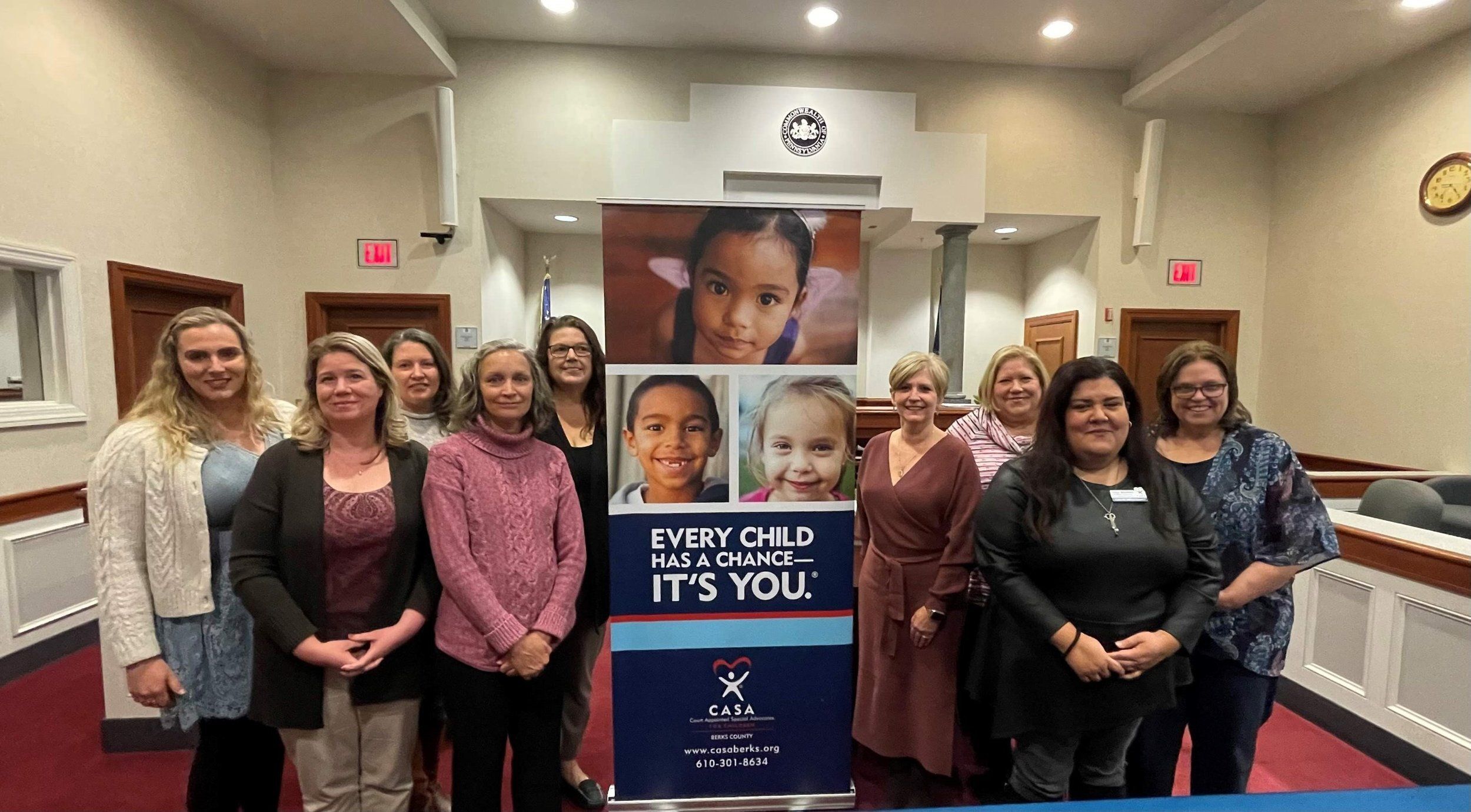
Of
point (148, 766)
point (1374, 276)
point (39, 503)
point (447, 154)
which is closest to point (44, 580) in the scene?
point (39, 503)

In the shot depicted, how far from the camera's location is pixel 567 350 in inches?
71.3

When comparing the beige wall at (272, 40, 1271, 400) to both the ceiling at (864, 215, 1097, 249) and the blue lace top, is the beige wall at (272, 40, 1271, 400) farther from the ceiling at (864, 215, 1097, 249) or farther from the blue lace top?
the blue lace top

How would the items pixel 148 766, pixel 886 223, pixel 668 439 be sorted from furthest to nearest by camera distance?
pixel 886 223 < pixel 148 766 < pixel 668 439

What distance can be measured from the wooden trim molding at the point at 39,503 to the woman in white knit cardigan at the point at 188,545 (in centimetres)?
192

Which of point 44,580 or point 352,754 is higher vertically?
point 352,754

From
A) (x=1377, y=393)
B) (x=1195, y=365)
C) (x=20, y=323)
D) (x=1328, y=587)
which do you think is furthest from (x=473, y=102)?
(x=1377, y=393)

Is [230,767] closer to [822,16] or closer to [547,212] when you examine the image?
[547,212]

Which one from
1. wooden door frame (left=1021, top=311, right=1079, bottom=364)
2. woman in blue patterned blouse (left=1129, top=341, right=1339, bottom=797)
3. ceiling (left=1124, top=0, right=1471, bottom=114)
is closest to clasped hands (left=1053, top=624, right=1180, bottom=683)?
woman in blue patterned blouse (left=1129, top=341, right=1339, bottom=797)

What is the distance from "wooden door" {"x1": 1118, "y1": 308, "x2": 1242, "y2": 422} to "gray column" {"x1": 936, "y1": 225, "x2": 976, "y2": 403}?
134cm

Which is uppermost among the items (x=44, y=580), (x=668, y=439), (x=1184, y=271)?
(x=1184, y=271)

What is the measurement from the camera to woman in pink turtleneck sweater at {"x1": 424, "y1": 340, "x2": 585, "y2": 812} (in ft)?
4.57

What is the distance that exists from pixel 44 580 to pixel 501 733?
314 cm

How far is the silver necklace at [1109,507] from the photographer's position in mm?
1376

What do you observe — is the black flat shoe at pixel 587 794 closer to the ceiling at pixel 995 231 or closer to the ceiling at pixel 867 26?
the ceiling at pixel 995 231
